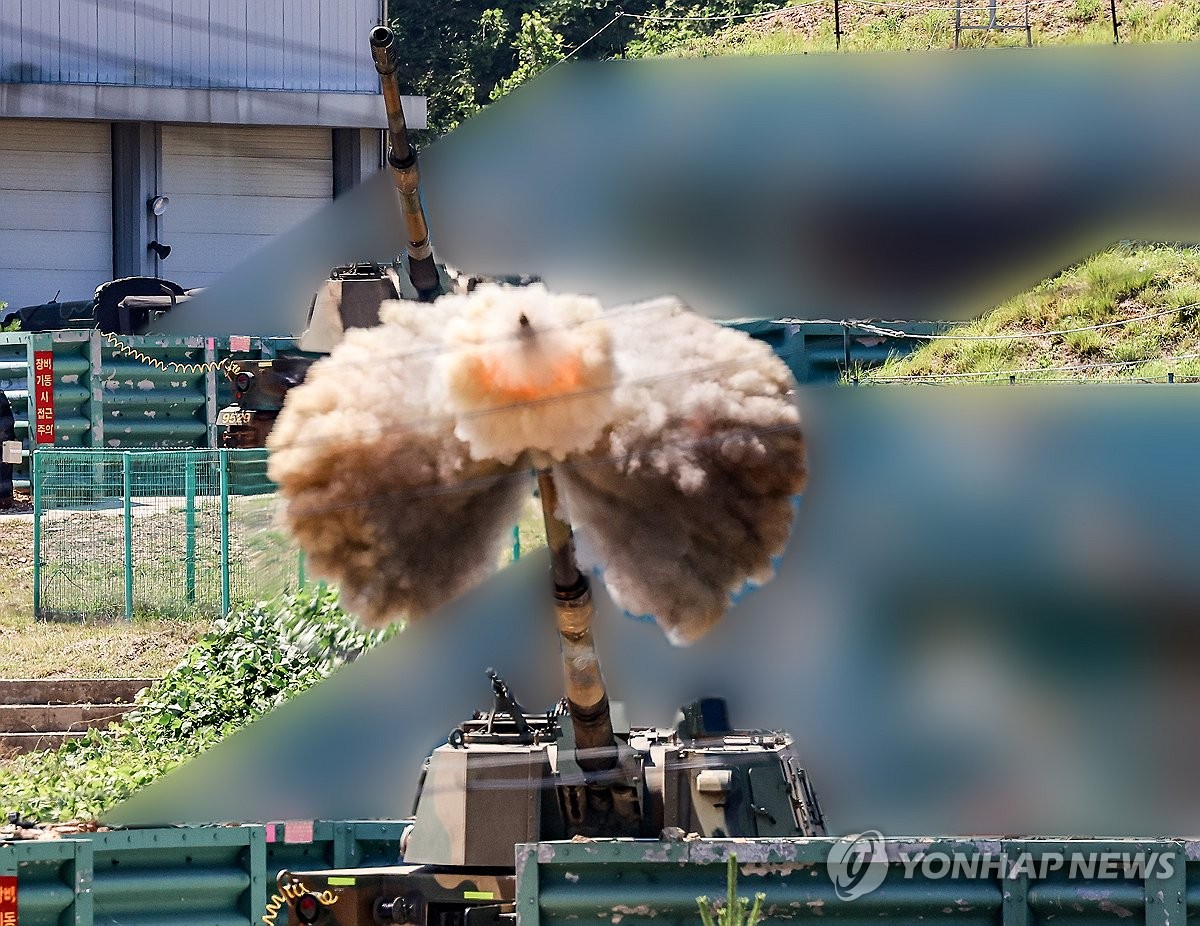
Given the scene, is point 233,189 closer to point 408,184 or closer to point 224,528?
point 224,528

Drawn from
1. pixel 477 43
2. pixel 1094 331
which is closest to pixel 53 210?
pixel 477 43

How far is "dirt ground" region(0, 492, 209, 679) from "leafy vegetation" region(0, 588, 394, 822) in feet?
1.77

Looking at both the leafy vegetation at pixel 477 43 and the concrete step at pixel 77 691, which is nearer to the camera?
the concrete step at pixel 77 691

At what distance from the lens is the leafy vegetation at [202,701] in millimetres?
10406

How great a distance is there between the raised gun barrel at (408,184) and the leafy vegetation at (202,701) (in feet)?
9.87

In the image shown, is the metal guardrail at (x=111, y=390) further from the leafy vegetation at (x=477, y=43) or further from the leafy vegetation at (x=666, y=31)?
the leafy vegetation at (x=477, y=43)

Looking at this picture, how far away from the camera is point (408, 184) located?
746 centimetres

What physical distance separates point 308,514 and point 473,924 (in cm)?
202

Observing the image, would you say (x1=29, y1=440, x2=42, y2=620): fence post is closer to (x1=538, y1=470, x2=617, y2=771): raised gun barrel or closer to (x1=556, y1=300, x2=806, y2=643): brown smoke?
(x1=538, y1=470, x2=617, y2=771): raised gun barrel

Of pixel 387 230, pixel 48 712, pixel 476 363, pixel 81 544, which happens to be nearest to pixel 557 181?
pixel 476 363

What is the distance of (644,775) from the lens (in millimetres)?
8391

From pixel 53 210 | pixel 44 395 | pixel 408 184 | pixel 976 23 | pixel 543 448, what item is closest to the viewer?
pixel 543 448

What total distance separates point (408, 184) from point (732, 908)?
325 centimetres

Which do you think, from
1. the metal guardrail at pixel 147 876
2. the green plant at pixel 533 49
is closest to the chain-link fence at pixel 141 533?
the metal guardrail at pixel 147 876
